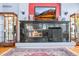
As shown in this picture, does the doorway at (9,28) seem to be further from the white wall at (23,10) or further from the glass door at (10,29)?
the white wall at (23,10)

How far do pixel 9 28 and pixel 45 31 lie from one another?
178 cm

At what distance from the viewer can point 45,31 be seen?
390 inches

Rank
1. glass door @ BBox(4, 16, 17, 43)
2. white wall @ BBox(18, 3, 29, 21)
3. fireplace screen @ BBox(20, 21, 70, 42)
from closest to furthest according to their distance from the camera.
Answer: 1. fireplace screen @ BBox(20, 21, 70, 42)
2. white wall @ BBox(18, 3, 29, 21)
3. glass door @ BBox(4, 16, 17, 43)

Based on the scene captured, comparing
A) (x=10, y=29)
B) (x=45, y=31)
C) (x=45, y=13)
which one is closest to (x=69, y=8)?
(x=45, y=13)

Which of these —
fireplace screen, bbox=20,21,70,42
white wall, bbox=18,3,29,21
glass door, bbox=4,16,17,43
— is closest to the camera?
fireplace screen, bbox=20,21,70,42

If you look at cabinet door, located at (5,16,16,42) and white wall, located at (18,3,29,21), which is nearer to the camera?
white wall, located at (18,3,29,21)

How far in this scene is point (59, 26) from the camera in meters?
9.88

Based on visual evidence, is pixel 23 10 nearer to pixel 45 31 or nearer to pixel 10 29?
pixel 10 29

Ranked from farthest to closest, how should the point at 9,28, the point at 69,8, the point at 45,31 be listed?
1. the point at 9,28
2. the point at 69,8
3. the point at 45,31

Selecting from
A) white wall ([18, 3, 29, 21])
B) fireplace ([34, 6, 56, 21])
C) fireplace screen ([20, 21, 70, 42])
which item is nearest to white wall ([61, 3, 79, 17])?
fireplace ([34, 6, 56, 21])

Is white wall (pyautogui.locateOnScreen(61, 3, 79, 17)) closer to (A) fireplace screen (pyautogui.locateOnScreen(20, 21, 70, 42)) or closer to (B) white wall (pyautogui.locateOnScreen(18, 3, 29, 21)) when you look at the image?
(A) fireplace screen (pyautogui.locateOnScreen(20, 21, 70, 42))

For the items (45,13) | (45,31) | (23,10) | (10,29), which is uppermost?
(23,10)

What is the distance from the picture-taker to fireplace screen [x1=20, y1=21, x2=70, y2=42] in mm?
9789

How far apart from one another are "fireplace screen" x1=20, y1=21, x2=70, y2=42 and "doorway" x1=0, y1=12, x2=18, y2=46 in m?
0.44
